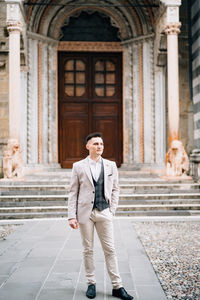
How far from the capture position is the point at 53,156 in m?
14.2

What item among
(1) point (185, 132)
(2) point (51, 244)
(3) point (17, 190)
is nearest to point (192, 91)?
(1) point (185, 132)

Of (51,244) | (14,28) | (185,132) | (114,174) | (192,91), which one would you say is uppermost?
(14,28)

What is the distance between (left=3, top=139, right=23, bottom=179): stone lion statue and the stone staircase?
1.37 feet

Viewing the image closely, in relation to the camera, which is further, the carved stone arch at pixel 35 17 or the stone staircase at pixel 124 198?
the carved stone arch at pixel 35 17

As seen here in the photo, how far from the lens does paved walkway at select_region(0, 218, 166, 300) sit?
12.5 ft

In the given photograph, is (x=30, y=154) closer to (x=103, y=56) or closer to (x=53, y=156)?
(x=53, y=156)

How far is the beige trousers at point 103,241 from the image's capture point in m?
3.71

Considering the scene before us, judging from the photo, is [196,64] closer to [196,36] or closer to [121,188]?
[196,36]

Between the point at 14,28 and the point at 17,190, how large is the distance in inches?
187

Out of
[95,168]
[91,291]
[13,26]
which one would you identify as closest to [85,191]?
[95,168]

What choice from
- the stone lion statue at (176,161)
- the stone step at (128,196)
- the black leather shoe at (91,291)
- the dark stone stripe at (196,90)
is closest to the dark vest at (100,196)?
the black leather shoe at (91,291)

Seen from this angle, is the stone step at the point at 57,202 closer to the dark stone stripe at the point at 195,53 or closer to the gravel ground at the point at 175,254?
the gravel ground at the point at 175,254

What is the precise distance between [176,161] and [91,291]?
295 inches

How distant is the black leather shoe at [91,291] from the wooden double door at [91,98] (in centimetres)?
1107
